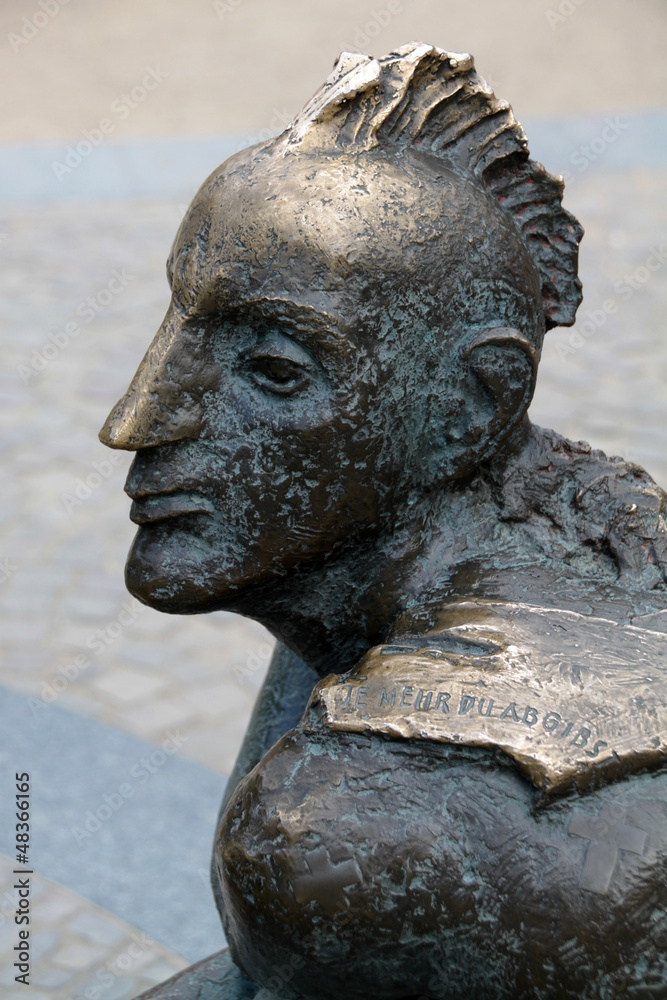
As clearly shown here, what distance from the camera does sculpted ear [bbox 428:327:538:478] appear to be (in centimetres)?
186

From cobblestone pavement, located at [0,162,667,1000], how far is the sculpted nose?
237 centimetres

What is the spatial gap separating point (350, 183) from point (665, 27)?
448 inches

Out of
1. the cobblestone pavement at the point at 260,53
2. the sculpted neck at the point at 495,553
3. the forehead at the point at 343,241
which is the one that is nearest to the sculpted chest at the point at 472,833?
the sculpted neck at the point at 495,553

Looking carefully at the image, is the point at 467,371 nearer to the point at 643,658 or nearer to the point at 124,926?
the point at 643,658

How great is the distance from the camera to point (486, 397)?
1.90 meters

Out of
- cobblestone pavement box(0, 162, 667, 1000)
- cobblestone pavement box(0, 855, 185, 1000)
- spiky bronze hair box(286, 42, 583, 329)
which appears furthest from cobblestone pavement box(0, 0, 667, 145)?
spiky bronze hair box(286, 42, 583, 329)

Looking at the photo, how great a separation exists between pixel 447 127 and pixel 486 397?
43 cm

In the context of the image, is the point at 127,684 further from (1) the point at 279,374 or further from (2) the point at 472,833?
(2) the point at 472,833

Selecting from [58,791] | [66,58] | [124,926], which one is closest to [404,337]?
[124,926]

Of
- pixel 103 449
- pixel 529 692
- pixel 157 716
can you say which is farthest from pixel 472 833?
pixel 103 449

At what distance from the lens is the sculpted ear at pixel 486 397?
6.09 ft

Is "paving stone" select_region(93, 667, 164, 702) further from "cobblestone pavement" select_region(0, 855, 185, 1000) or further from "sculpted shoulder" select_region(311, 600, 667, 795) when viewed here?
"sculpted shoulder" select_region(311, 600, 667, 795)

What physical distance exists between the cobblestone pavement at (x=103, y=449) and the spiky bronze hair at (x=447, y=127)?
268 cm

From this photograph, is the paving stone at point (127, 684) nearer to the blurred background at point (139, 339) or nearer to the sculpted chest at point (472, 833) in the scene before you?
the blurred background at point (139, 339)
